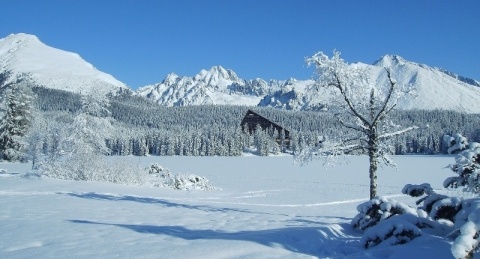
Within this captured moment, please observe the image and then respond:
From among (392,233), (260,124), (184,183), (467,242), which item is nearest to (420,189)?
(392,233)

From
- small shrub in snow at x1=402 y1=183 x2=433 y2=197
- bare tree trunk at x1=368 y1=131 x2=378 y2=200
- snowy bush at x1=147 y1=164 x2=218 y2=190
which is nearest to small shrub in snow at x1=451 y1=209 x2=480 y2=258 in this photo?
small shrub in snow at x1=402 y1=183 x2=433 y2=197

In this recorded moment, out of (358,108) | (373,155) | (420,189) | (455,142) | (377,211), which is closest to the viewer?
(455,142)

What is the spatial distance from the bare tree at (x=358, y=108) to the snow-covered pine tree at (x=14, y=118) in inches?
1510

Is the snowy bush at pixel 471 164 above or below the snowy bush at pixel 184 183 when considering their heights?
above

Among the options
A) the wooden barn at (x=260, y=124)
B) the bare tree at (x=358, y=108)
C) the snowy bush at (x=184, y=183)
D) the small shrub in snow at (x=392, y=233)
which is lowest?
the snowy bush at (x=184, y=183)

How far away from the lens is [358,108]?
16453mm

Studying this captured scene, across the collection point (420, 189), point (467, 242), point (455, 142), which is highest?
point (455, 142)

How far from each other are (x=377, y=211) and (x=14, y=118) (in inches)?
1738

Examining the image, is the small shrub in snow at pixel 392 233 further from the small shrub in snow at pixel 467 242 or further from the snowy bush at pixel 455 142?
the small shrub in snow at pixel 467 242

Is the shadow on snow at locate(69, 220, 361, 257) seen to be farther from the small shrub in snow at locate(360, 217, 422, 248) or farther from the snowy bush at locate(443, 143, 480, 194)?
the snowy bush at locate(443, 143, 480, 194)

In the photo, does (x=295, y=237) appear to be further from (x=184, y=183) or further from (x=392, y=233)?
(x=184, y=183)

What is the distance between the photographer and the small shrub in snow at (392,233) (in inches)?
298

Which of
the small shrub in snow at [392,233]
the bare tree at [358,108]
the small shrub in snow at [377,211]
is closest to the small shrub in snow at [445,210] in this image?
the small shrub in snow at [377,211]

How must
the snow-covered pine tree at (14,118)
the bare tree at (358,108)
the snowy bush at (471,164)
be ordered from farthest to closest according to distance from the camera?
1. the snow-covered pine tree at (14,118)
2. the bare tree at (358,108)
3. the snowy bush at (471,164)
